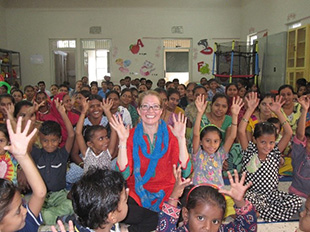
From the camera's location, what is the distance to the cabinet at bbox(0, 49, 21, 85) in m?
9.01

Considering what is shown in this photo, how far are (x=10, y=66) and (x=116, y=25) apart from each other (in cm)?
366

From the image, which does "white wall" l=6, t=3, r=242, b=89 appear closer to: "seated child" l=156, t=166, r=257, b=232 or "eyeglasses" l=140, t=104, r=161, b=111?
"eyeglasses" l=140, t=104, r=161, b=111

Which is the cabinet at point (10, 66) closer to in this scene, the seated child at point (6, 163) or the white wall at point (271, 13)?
the seated child at point (6, 163)

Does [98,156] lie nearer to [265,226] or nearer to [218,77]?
[265,226]

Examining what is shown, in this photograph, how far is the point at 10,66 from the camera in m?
9.44

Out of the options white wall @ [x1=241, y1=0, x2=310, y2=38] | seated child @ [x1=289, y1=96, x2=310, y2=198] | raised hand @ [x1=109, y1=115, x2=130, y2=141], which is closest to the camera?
raised hand @ [x1=109, y1=115, x2=130, y2=141]

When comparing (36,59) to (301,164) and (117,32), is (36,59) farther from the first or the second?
(301,164)

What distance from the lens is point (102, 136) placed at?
8.97ft

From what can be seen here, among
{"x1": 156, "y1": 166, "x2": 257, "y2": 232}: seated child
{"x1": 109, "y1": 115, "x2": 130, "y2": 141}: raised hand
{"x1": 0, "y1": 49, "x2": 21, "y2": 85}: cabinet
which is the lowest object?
{"x1": 156, "y1": 166, "x2": 257, "y2": 232}: seated child

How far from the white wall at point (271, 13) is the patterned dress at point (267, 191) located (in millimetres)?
5103

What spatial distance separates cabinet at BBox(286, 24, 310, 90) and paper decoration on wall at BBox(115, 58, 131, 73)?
17.5ft

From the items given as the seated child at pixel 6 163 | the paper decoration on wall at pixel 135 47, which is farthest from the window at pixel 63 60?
the seated child at pixel 6 163

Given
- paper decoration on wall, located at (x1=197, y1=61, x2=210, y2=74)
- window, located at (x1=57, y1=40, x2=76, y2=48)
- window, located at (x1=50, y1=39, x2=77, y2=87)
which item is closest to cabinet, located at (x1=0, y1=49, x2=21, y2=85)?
window, located at (x1=50, y1=39, x2=77, y2=87)

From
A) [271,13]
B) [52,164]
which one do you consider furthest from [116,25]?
[52,164]
